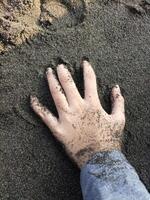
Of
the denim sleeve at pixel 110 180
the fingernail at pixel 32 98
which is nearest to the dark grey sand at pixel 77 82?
the fingernail at pixel 32 98

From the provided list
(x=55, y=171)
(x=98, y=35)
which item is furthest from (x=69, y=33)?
(x=55, y=171)

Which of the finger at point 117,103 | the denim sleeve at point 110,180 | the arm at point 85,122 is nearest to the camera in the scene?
the denim sleeve at point 110,180

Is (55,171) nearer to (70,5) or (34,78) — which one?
(34,78)

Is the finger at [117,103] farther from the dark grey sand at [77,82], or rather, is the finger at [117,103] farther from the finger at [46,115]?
the finger at [46,115]

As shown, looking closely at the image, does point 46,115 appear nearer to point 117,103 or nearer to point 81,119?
point 81,119

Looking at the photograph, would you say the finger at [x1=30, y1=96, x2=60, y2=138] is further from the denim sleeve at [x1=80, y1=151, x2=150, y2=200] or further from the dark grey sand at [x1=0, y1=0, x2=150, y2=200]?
the denim sleeve at [x1=80, y1=151, x2=150, y2=200]

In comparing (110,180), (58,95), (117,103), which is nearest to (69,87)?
(58,95)

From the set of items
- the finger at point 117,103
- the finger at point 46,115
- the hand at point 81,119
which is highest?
the finger at point 117,103
